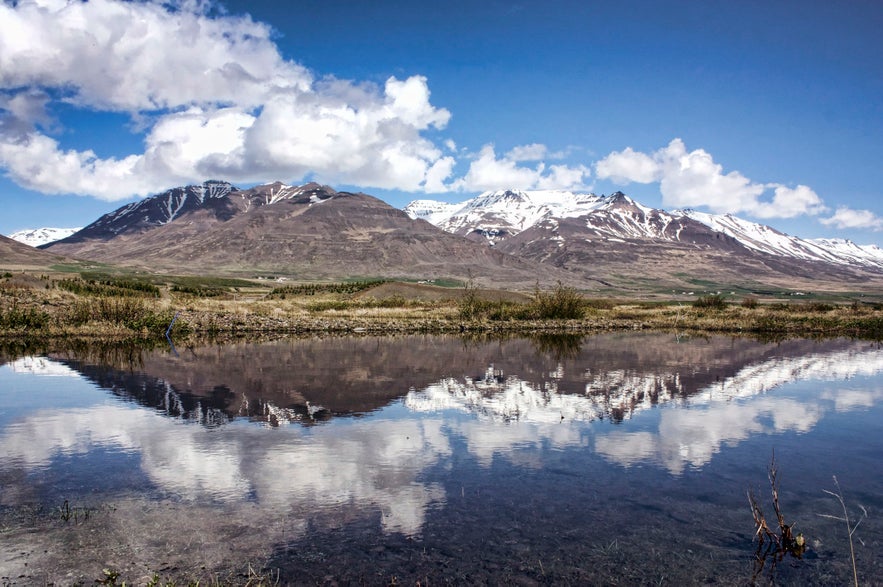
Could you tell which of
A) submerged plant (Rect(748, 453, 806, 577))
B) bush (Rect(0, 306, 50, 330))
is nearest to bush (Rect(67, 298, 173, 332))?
bush (Rect(0, 306, 50, 330))

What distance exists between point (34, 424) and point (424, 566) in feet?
47.5

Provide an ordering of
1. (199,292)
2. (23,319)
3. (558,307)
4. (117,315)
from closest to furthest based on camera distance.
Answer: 1. (23,319)
2. (117,315)
3. (558,307)
4. (199,292)

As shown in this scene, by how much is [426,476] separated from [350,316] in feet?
149

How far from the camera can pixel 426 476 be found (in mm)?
13461

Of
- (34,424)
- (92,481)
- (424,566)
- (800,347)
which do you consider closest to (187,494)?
(92,481)

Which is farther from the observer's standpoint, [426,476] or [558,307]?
[558,307]

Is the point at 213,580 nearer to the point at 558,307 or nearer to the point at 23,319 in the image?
the point at 23,319

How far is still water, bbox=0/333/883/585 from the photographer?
374 inches

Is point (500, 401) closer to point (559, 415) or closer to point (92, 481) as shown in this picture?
point (559, 415)

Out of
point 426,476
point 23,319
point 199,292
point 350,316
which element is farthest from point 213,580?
point 199,292

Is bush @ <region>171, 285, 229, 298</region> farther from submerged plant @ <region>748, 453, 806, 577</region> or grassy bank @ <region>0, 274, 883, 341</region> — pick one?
submerged plant @ <region>748, 453, 806, 577</region>

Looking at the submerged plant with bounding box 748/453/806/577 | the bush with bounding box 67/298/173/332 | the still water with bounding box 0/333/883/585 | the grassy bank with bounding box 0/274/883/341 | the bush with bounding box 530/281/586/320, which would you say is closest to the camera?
the still water with bounding box 0/333/883/585

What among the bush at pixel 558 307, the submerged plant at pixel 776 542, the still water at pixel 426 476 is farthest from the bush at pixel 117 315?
the submerged plant at pixel 776 542

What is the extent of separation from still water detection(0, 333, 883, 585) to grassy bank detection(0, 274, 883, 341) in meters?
20.1
